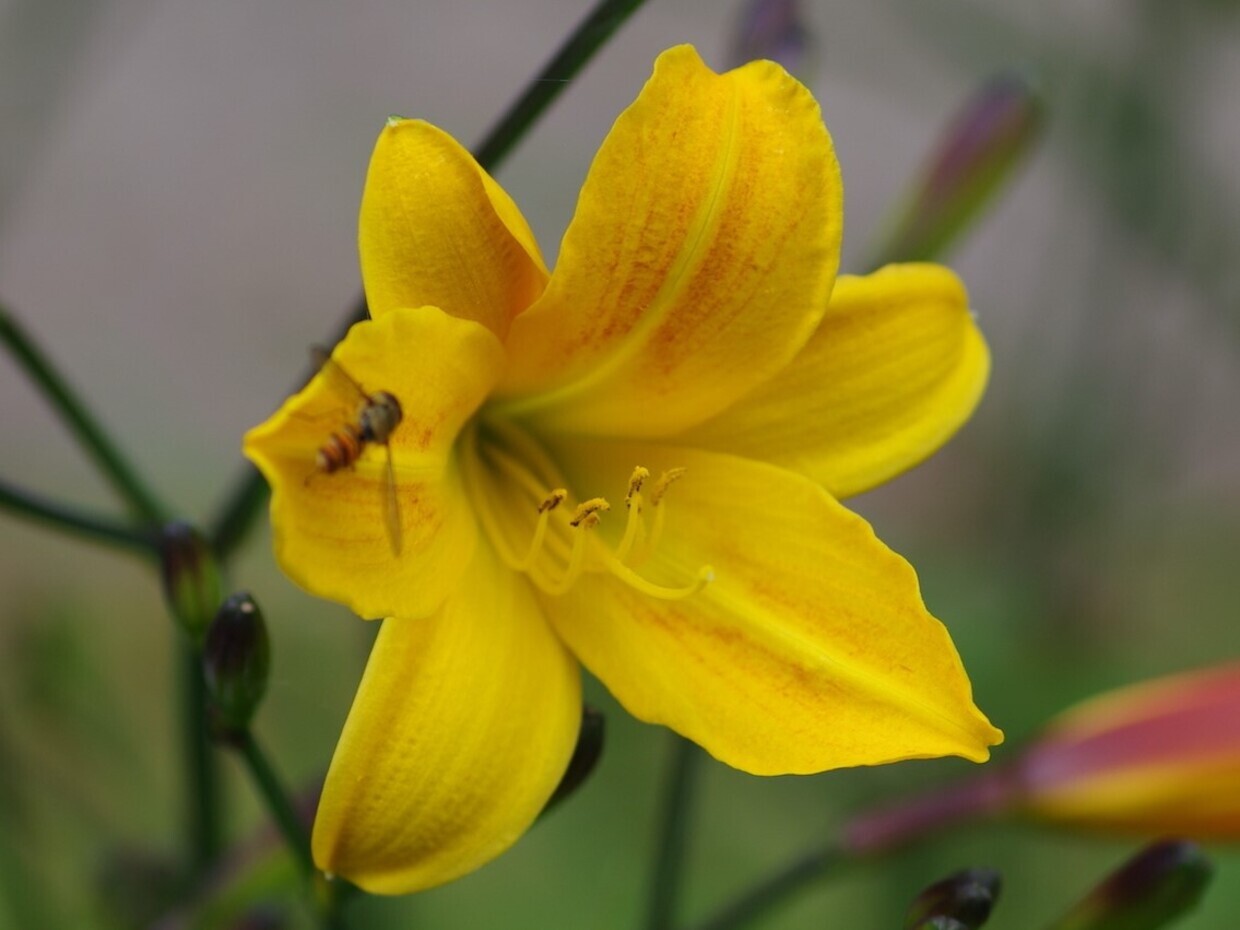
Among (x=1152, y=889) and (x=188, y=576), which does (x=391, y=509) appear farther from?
(x=1152, y=889)

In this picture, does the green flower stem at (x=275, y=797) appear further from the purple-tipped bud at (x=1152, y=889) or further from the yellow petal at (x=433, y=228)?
the purple-tipped bud at (x=1152, y=889)

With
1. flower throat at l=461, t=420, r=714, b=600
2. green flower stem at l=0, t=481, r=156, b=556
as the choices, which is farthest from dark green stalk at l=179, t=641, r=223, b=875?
flower throat at l=461, t=420, r=714, b=600

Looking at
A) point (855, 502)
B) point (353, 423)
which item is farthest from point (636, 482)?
point (855, 502)

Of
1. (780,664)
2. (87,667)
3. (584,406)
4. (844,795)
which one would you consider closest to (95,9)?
(87,667)

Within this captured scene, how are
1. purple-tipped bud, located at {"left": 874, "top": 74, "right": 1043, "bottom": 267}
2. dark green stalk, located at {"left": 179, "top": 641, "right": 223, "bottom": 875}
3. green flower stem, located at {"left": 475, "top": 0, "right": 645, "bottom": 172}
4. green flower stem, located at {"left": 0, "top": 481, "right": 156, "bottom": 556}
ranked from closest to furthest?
1. green flower stem, located at {"left": 475, "top": 0, "right": 645, "bottom": 172}
2. green flower stem, located at {"left": 0, "top": 481, "right": 156, "bottom": 556}
3. dark green stalk, located at {"left": 179, "top": 641, "right": 223, "bottom": 875}
4. purple-tipped bud, located at {"left": 874, "top": 74, "right": 1043, "bottom": 267}

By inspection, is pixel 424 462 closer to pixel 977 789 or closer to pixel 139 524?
pixel 139 524

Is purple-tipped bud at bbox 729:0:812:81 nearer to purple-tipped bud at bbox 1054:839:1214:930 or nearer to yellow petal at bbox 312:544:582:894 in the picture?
yellow petal at bbox 312:544:582:894
